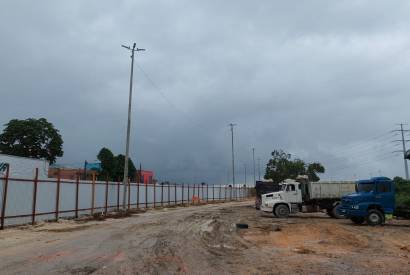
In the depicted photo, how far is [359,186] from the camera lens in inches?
1134

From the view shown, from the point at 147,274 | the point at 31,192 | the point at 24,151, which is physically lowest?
the point at 147,274

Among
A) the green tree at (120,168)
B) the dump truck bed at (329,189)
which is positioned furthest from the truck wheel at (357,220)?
the green tree at (120,168)

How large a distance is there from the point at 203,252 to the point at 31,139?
222 feet

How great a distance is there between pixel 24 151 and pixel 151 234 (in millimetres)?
62000

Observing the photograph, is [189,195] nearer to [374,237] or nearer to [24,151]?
[24,151]

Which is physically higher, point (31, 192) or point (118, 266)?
point (31, 192)

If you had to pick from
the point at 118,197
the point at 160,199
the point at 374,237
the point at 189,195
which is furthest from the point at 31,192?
the point at 189,195

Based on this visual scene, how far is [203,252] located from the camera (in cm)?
1460

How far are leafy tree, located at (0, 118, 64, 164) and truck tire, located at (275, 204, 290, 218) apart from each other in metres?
52.7

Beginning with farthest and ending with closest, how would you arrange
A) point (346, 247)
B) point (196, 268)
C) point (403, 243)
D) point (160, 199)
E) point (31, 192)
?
point (160, 199) → point (31, 192) → point (403, 243) → point (346, 247) → point (196, 268)

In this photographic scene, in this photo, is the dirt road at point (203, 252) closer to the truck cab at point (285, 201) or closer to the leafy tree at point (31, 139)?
the truck cab at point (285, 201)

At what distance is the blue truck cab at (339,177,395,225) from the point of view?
27.5 metres

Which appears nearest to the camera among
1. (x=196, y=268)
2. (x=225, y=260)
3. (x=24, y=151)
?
(x=196, y=268)

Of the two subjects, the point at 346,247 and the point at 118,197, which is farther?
the point at 118,197
